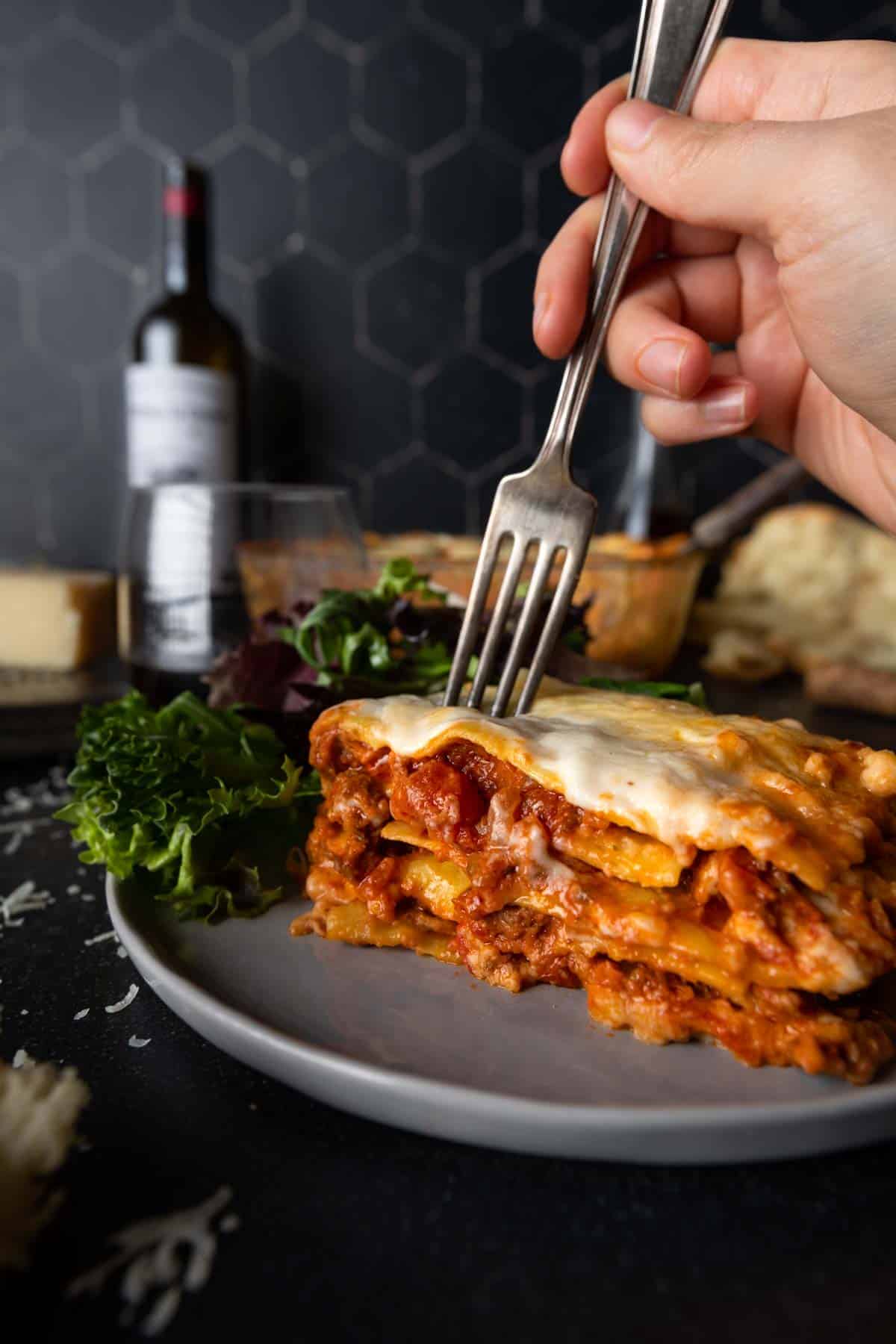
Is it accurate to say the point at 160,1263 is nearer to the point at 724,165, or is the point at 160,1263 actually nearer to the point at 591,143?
the point at 724,165

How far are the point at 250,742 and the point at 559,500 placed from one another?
39 cm

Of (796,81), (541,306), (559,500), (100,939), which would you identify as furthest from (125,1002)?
(796,81)

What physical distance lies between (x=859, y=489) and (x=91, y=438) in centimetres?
183

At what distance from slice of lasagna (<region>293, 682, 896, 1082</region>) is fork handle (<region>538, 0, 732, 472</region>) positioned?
292 millimetres

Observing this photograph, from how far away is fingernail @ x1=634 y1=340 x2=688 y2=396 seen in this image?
1.17m

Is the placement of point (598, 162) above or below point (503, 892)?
above

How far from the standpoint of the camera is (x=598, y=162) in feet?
4.03

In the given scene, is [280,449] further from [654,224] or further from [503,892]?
[503,892]

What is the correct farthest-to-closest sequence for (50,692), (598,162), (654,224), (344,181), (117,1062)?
(344,181) < (50,692) < (654,224) < (598,162) < (117,1062)

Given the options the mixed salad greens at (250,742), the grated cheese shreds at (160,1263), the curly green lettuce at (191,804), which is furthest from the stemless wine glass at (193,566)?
the grated cheese shreds at (160,1263)

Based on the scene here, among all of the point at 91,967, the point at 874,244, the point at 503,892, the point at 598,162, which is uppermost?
the point at 598,162

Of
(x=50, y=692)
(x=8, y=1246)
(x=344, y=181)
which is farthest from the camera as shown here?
(x=344, y=181)

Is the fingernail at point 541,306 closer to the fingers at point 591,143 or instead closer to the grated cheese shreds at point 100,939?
the fingers at point 591,143

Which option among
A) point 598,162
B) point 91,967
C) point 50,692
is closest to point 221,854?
point 91,967
